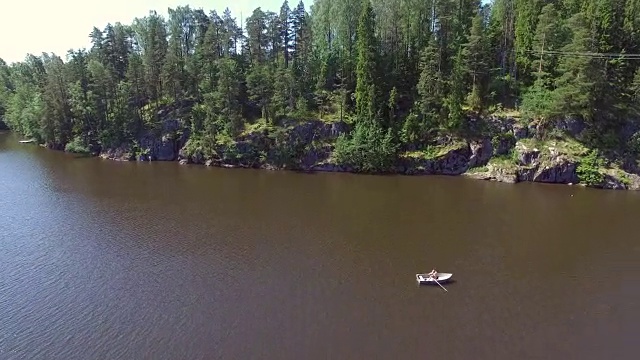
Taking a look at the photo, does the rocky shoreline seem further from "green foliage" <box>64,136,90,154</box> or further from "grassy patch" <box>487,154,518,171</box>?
"green foliage" <box>64,136,90,154</box>

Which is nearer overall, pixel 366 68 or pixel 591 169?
pixel 591 169

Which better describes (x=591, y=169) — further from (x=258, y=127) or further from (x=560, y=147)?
(x=258, y=127)

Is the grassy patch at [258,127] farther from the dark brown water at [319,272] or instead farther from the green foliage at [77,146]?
the green foliage at [77,146]

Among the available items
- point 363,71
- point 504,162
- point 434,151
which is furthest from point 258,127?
point 504,162

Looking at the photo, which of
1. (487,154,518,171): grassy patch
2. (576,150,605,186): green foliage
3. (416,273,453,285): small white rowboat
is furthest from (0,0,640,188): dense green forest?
(416,273,453,285): small white rowboat

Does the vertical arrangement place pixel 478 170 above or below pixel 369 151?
below

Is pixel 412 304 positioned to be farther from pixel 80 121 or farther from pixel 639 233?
pixel 80 121

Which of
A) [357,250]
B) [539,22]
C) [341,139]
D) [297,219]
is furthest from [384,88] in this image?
[357,250]
